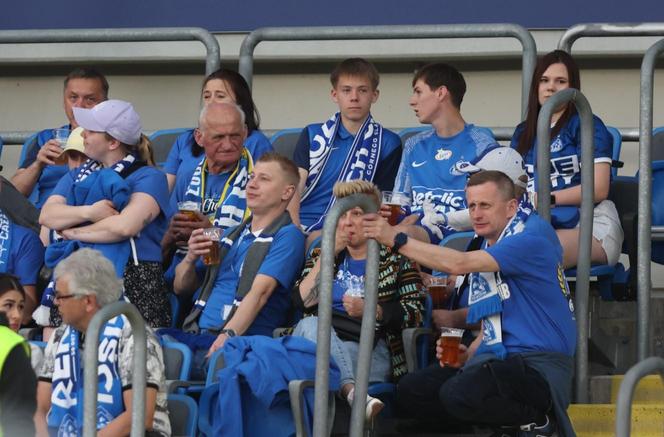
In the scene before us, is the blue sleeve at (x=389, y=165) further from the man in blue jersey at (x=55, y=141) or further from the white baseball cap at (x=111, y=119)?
the man in blue jersey at (x=55, y=141)

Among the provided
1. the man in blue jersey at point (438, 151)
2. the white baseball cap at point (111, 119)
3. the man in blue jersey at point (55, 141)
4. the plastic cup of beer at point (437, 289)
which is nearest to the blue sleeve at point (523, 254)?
the plastic cup of beer at point (437, 289)

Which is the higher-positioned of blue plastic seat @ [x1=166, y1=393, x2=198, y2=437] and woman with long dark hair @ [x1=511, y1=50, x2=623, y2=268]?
woman with long dark hair @ [x1=511, y1=50, x2=623, y2=268]

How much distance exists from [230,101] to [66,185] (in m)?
0.95

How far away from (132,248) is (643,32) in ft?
8.95

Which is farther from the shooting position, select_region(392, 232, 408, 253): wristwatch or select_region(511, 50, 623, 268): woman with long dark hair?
select_region(511, 50, 623, 268): woman with long dark hair

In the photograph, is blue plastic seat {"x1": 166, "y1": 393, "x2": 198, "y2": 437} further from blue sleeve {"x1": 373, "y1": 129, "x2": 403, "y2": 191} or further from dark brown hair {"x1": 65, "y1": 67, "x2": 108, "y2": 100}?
Answer: dark brown hair {"x1": 65, "y1": 67, "x2": 108, "y2": 100}

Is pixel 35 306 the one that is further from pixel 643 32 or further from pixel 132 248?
pixel 643 32

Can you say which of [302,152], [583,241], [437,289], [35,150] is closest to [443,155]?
[302,152]

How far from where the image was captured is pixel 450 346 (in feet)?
21.8

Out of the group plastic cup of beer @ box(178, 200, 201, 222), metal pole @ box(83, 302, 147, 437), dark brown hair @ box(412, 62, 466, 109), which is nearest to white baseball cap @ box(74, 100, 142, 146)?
plastic cup of beer @ box(178, 200, 201, 222)

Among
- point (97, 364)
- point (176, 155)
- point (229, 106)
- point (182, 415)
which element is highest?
point (229, 106)

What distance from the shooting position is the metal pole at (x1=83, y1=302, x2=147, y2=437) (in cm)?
541

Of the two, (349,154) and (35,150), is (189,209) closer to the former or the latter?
(349,154)

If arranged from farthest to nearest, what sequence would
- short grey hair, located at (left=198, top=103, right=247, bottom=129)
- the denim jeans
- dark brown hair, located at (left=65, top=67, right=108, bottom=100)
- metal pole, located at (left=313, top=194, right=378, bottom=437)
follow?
dark brown hair, located at (left=65, top=67, right=108, bottom=100) → short grey hair, located at (left=198, top=103, right=247, bottom=129) → the denim jeans → metal pole, located at (left=313, top=194, right=378, bottom=437)
